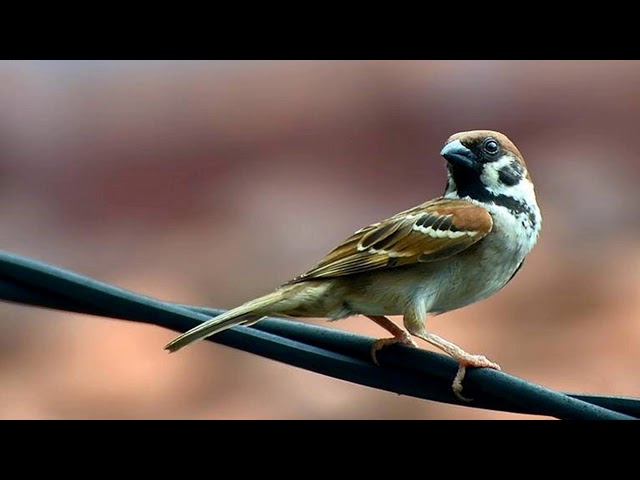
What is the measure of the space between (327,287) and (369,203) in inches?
295

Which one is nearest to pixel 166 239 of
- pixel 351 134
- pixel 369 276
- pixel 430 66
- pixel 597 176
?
pixel 351 134

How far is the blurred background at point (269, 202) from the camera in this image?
32.6 ft

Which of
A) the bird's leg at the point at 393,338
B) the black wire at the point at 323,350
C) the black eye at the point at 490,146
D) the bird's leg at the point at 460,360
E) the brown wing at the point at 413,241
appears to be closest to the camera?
the black wire at the point at 323,350

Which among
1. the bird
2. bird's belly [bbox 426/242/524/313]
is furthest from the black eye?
bird's belly [bbox 426/242/524/313]

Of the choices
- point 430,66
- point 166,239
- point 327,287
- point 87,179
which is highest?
point 430,66

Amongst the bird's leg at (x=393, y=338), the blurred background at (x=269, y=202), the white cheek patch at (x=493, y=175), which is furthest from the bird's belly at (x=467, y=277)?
the blurred background at (x=269, y=202)

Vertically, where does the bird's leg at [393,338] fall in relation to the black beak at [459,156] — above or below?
below

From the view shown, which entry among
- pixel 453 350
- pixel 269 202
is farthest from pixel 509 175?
pixel 269 202

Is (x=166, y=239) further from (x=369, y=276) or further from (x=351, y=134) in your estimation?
(x=369, y=276)

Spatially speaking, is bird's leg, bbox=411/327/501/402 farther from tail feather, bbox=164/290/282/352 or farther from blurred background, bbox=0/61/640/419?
blurred background, bbox=0/61/640/419

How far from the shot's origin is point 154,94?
13398mm

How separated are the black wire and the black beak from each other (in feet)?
2.45

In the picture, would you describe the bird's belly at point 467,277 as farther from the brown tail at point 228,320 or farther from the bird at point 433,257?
the brown tail at point 228,320

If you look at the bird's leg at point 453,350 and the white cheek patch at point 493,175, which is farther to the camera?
the white cheek patch at point 493,175
